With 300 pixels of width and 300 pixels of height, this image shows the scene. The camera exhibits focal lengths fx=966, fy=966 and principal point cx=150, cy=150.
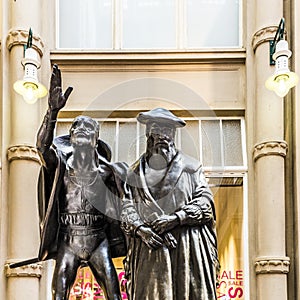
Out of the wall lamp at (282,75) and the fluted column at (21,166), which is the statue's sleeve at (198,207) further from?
the fluted column at (21,166)

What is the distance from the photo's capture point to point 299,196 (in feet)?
40.0

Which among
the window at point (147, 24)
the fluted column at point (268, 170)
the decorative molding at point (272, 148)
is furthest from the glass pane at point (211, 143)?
the window at point (147, 24)

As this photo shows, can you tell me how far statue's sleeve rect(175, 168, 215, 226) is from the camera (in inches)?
282

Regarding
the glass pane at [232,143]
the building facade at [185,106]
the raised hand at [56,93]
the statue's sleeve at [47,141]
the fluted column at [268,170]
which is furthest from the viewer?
the glass pane at [232,143]

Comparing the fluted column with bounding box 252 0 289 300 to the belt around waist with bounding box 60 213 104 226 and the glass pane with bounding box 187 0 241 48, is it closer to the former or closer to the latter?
the glass pane with bounding box 187 0 241 48

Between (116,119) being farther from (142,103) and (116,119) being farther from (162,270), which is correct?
(162,270)

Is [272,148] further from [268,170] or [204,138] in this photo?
[204,138]

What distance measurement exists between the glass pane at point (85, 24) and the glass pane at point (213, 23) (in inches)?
44.5

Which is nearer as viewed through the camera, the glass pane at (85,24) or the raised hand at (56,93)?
the raised hand at (56,93)


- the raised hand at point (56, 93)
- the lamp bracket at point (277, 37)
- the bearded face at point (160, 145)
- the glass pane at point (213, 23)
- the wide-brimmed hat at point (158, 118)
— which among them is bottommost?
the bearded face at point (160, 145)

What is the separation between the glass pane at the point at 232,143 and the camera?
41.6 feet

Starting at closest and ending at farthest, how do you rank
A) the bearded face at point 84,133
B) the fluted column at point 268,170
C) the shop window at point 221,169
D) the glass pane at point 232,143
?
1. the bearded face at point 84,133
2. the fluted column at point 268,170
3. the shop window at point 221,169
4. the glass pane at point 232,143

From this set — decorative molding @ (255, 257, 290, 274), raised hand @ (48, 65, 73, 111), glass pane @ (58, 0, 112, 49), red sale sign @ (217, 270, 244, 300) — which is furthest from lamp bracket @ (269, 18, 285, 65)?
raised hand @ (48, 65, 73, 111)

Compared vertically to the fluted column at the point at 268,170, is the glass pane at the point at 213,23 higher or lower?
higher
